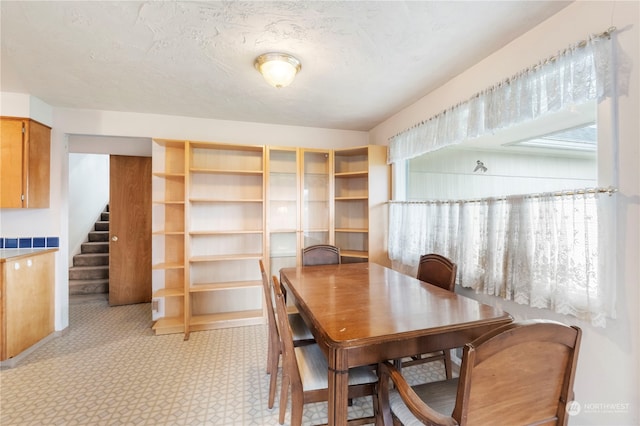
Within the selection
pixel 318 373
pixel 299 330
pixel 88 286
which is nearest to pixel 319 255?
pixel 299 330

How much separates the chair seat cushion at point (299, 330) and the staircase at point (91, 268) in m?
3.81

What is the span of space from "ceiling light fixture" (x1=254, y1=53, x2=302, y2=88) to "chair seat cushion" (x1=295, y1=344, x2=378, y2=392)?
1878 millimetres

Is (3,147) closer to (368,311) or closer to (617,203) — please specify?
(368,311)

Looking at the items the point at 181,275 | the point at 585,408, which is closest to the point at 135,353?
the point at 181,275

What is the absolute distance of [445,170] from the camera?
100 inches

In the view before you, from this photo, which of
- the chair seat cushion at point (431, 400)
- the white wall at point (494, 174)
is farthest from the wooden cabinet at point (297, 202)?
the chair seat cushion at point (431, 400)

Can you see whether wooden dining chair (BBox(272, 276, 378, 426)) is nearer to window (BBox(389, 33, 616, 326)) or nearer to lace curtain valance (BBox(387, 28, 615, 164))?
window (BBox(389, 33, 616, 326))

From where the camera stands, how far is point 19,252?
260 cm

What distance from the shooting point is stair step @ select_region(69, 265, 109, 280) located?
13.9 feet

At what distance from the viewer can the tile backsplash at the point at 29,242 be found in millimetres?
2748

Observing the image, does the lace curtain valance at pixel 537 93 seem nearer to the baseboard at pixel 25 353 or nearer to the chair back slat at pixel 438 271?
the chair back slat at pixel 438 271

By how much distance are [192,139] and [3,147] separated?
1646 mm

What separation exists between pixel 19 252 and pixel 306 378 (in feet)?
10.3

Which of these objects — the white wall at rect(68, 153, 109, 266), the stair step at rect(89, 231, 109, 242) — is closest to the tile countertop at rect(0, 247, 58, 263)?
the white wall at rect(68, 153, 109, 266)
